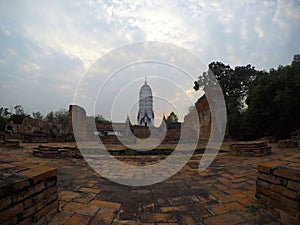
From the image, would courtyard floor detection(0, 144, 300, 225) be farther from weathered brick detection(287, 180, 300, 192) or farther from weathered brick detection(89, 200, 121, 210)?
weathered brick detection(287, 180, 300, 192)

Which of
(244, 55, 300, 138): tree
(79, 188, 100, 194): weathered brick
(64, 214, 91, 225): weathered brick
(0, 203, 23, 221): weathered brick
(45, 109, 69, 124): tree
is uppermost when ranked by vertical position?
(45, 109, 69, 124): tree

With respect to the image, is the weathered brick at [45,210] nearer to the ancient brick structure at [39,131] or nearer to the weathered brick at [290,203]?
the weathered brick at [290,203]

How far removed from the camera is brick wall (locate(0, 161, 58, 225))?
1417mm

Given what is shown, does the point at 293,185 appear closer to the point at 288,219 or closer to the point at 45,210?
the point at 288,219

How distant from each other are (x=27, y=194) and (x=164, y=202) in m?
1.34

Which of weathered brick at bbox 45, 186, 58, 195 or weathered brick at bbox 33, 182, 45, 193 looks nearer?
weathered brick at bbox 33, 182, 45, 193

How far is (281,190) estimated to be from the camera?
6.05 ft

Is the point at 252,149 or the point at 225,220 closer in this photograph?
the point at 225,220

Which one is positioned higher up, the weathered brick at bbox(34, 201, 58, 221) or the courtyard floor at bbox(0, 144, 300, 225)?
the weathered brick at bbox(34, 201, 58, 221)

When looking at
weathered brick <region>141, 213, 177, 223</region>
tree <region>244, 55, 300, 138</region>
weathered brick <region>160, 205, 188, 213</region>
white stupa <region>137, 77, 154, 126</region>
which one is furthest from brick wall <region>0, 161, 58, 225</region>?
white stupa <region>137, 77, 154, 126</region>

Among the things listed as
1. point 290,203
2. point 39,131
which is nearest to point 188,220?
point 290,203

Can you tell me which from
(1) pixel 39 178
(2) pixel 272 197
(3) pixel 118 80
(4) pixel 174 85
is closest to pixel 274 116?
(4) pixel 174 85

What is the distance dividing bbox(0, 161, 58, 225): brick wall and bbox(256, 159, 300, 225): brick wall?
80.0 inches

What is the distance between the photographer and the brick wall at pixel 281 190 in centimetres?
169
